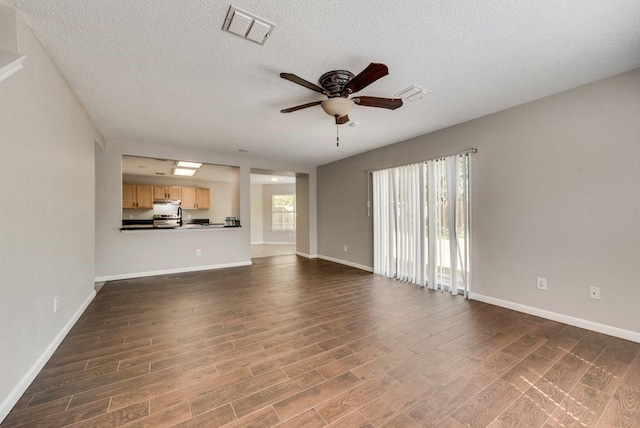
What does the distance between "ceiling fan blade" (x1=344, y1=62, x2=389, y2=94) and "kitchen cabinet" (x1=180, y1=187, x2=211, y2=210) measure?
7.36m

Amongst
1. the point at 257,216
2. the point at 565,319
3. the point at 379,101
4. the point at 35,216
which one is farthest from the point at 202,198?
the point at 565,319

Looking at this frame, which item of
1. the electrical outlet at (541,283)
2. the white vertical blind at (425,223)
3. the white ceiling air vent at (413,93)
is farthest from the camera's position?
the white vertical blind at (425,223)

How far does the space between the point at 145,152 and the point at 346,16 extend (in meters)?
4.50

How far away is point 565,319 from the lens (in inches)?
108

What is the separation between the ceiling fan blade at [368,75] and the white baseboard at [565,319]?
9.90ft

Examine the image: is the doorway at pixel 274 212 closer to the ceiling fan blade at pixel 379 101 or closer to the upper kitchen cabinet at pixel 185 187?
the upper kitchen cabinet at pixel 185 187

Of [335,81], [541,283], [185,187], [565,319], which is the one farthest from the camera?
[185,187]

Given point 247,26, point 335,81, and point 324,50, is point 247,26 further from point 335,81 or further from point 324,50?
point 335,81

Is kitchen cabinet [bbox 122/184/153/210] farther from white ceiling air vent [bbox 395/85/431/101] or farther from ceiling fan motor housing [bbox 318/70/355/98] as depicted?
white ceiling air vent [bbox 395/85/431/101]

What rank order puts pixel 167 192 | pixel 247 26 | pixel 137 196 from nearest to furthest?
pixel 247 26 < pixel 137 196 < pixel 167 192

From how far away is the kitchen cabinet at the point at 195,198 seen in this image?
26.9 ft

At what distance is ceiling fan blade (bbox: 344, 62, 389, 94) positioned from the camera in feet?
6.10

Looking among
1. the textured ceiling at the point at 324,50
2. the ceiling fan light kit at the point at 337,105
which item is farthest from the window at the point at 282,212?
the ceiling fan light kit at the point at 337,105

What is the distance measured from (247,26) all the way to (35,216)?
1966mm
